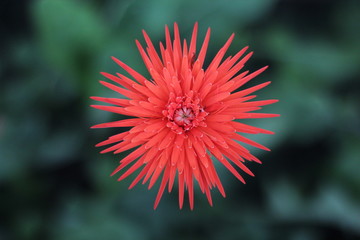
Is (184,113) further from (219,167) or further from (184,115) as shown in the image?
(219,167)

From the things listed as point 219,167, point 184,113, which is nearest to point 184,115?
point 184,113

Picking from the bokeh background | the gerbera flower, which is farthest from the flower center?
the bokeh background

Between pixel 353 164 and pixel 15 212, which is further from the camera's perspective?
pixel 15 212

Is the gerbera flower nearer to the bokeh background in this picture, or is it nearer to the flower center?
the flower center

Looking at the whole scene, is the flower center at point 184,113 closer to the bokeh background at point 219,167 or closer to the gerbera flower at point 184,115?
the gerbera flower at point 184,115

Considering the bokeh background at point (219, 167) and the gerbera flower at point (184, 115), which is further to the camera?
the bokeh background at point (219, 167)

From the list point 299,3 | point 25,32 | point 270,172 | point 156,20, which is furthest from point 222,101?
point 25,32

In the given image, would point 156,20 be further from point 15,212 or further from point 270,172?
point 15,212

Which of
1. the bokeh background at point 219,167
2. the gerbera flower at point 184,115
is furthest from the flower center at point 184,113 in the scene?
the bokeh background at point 219,167
